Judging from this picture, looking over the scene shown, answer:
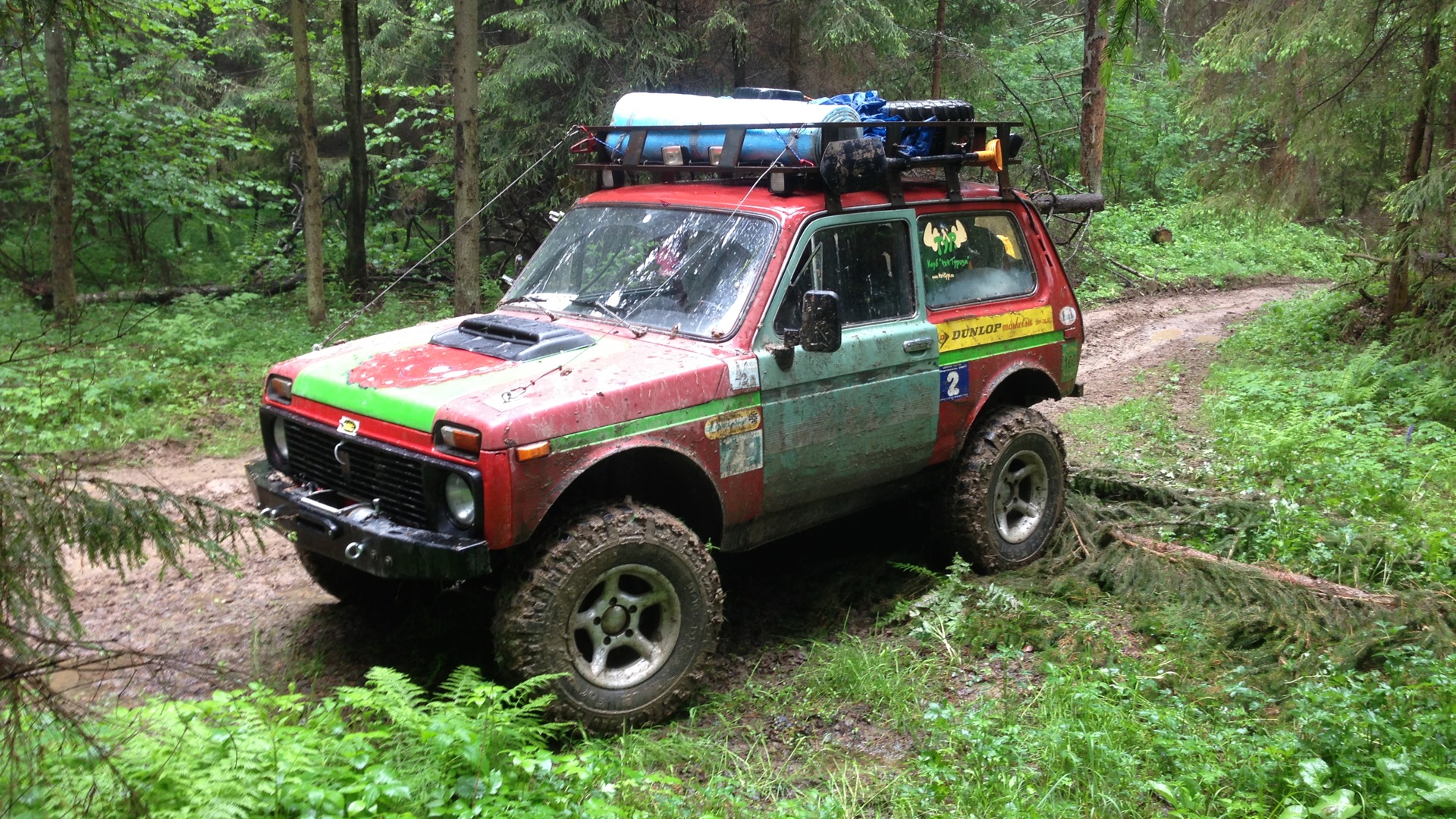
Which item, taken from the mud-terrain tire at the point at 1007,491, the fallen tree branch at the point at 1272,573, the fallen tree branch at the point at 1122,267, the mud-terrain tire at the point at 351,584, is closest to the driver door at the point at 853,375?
the mud-terrain tire at the point at 1007,491

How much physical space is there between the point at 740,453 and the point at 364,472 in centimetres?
165

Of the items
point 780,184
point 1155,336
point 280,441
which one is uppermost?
point 780,184

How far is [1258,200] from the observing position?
12945 mm

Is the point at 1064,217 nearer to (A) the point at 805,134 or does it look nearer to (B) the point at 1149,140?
(B) the point at 1149,140

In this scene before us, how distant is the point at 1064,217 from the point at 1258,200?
460 centimetres

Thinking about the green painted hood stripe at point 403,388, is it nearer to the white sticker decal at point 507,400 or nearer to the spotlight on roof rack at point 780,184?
the white sticker decal at point 507,400

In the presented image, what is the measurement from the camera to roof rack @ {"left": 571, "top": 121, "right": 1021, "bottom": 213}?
5.24 m

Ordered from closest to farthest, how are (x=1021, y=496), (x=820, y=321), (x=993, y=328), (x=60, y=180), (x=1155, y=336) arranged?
(x=820, y=321), (x=993, y=328), (x=1021, y=496), (x=60, y=180), (x=1155, y=336)

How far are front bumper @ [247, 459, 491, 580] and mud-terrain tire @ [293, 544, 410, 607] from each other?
68 centimetres

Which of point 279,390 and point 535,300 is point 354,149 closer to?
point 535,300

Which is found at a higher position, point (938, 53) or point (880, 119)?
point (938, 53)

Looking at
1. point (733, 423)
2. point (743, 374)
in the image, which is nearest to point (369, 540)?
point (733, 423)

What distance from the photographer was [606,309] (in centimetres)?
534

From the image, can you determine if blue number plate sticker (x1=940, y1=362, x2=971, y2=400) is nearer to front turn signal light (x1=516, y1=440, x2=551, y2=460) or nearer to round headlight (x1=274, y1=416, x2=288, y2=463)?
front turn signal light (x1=516, y1=440, x2=551, y2=460)
